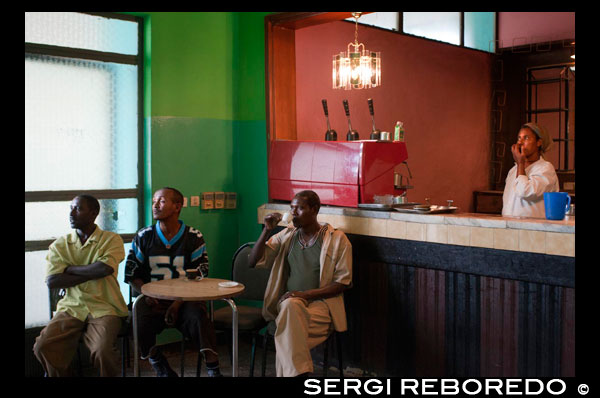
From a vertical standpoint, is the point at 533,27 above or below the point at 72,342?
above

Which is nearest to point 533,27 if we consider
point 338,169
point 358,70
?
point 358,70

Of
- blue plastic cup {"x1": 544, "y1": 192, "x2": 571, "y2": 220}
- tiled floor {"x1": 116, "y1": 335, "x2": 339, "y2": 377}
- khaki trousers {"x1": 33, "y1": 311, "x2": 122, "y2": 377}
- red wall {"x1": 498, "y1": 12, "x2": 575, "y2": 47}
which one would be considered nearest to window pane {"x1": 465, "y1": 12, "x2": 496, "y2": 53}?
red wall {"x1": 498, "y1": 12, "x2": 575, "y2": 47}

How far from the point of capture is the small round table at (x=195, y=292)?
357 centimetres

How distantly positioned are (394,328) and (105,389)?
1.84 m

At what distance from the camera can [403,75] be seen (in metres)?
6.70

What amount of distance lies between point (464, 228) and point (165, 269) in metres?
1.86

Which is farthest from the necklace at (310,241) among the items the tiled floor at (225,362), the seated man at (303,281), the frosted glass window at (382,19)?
the frosted glass window at (382,19)

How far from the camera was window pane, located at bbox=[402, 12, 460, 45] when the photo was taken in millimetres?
6930

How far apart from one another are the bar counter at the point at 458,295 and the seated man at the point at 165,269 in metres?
1.04

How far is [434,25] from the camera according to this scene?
23.8 feet

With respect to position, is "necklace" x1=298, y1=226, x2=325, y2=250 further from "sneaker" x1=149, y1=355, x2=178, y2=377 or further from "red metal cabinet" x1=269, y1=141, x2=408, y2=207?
"sneaker" x1=149, y1=355, x2=178, y2=377

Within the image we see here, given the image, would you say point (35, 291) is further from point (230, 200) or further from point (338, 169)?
point (338, 169)

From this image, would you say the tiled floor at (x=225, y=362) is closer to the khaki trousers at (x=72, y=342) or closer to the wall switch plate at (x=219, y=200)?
the khaki trousers at (x=72, y=342)

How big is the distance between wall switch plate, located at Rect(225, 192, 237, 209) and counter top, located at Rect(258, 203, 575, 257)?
979mm
